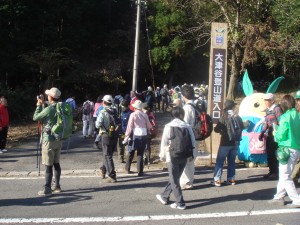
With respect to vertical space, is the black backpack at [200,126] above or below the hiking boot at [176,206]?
above

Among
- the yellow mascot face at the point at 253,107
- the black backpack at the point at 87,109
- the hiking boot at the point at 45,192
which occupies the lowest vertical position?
the hiking boot at the point at 45,192

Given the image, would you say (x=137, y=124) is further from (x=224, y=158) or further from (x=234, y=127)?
(x=234, y=127)

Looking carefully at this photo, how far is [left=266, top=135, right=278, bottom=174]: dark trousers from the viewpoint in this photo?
27.7 ft

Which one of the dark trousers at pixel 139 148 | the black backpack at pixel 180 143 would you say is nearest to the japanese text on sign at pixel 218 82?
the dark trousers at pixel 139 148

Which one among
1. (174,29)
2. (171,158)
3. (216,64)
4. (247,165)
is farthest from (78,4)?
(171,158)

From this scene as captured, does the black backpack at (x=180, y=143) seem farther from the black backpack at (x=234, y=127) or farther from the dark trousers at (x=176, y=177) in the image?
the black backpack at (x=234, y=127)

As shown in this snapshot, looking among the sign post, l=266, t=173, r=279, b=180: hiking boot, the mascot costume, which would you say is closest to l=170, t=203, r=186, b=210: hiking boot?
l=266, t=173, r=279, b=180: hiking boot

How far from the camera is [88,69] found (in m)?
26.8

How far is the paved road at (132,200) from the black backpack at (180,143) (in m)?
0.92

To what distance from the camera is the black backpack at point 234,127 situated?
7.55 m

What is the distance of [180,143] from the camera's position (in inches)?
252

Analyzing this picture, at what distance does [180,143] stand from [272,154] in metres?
3.05

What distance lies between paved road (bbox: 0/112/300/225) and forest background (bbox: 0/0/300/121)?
11.6m

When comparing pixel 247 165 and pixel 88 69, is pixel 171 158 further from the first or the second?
pixel 88 69
